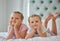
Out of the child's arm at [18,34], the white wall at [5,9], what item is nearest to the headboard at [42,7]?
the white wall at [5,9]

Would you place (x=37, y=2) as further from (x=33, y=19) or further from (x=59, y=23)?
(x=33, y=19)

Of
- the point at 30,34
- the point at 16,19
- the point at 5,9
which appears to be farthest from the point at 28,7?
the point at 30,34

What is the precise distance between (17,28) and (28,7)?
40.0 inches

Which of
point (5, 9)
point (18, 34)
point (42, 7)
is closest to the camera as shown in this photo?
point (18, 34)

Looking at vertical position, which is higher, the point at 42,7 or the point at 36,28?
the point at 42,7

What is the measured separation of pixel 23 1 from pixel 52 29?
3.76 ft

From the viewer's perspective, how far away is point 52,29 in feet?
6.02

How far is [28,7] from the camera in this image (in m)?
2.61

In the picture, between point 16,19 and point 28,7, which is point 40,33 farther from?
point 28,7

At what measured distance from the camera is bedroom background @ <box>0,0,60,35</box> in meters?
2.55

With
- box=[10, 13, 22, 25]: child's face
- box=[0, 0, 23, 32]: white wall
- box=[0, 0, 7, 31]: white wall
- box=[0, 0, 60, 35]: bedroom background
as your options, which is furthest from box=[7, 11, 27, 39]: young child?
box=[0, 0, 7, 31]: white wall

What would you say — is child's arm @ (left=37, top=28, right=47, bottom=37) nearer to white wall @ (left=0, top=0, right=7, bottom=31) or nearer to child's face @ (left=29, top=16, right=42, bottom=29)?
child's face @ (left=29, top=16, right=42, bottom=29)

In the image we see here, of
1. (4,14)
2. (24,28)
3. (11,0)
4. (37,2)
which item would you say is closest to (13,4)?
(11,0)

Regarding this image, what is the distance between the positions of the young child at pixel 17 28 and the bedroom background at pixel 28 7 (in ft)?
2.15
